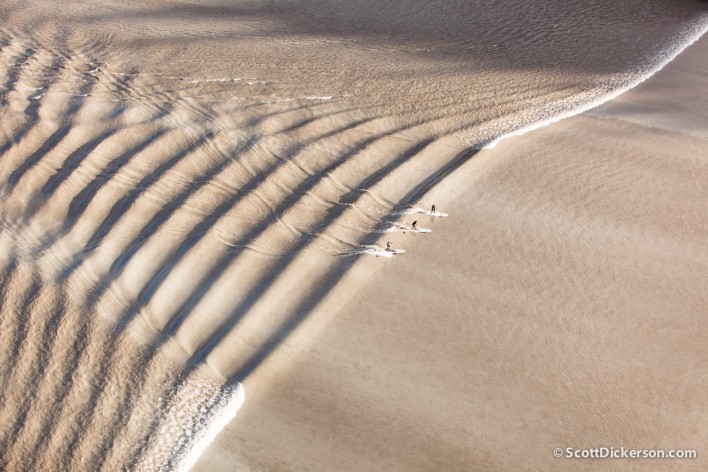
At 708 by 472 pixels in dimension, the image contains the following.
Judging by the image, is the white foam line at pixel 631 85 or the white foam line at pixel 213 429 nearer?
the white foam line at pixel 213 429

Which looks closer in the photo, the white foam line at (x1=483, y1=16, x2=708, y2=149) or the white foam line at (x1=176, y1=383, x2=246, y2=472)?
the white foam line at (x1=176, y1=383, x2=246, y2=472)

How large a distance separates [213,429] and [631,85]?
1061 cm

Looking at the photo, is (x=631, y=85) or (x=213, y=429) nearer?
(x=213, y=429)

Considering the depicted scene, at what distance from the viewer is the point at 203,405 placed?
7.23 metres

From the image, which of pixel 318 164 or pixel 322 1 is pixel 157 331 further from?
pixel 322 1

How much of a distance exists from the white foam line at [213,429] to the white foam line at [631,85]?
6065mm

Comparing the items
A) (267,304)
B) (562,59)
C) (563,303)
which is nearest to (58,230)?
(267,304)

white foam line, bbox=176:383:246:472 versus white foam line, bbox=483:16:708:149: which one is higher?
white foam line, bbox=483:16:708:149

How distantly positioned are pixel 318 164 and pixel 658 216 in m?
5.02

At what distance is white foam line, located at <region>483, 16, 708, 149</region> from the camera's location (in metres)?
11.8

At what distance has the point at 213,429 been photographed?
23.1 ft

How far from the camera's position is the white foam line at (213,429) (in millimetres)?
6770

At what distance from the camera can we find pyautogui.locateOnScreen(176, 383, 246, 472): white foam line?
677 cm

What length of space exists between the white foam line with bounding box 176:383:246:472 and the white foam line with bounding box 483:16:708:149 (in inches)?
239
